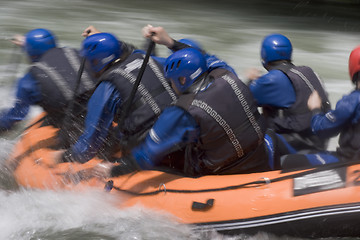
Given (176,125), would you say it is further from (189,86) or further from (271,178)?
(271,178)

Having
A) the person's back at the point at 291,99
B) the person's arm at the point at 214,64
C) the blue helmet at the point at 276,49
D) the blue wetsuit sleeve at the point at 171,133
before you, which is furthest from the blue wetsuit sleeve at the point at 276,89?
the blue wetsuit sleeve at the point at 171,133

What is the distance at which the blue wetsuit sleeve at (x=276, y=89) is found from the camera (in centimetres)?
409

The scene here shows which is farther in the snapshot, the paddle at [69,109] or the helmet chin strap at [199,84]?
the paddle at [69,109]

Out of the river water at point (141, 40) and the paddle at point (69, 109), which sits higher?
the paddle at point (69, 109)

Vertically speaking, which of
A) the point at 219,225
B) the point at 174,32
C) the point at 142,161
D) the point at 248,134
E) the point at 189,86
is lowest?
the point at 174,32

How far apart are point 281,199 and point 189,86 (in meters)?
0.87

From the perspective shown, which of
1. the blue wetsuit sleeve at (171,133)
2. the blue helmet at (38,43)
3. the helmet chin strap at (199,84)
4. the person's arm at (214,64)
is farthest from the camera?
the blue helmet at (38,43)

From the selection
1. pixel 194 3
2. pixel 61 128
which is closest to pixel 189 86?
pixel 61 128

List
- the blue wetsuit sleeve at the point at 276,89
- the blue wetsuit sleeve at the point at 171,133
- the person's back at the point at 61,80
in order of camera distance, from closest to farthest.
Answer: the blue wetsuit sleeve at the point at 171,133, the blue wetsuit sleeve at the point at 276,89, the person's back at the point at 61,80

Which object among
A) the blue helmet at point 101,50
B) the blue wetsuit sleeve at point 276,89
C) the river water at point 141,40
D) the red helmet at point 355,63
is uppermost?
the red helmet at point 355,63

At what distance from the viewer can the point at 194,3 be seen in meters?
15.9

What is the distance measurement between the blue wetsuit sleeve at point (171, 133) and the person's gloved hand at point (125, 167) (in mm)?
291

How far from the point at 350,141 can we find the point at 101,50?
69.3 inches

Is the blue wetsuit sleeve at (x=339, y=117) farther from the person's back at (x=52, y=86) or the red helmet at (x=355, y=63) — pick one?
the person's back at (x=52, y=86)
